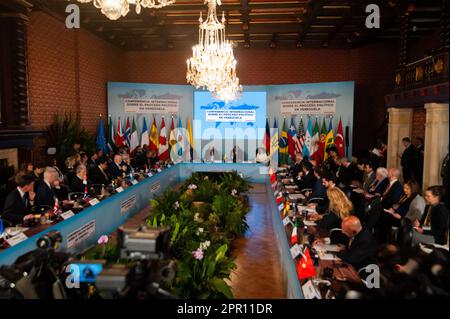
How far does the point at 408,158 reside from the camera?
932 centimetres

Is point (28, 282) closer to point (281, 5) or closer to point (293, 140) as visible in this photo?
point (281, 5)

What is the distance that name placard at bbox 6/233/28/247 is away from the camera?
404 centimetres

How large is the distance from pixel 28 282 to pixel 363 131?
43.5 feet

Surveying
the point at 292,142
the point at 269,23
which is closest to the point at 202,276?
the point at 269,23

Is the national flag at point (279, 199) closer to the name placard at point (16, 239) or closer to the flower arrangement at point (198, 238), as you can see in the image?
the flower arrangement at point (198, 238)

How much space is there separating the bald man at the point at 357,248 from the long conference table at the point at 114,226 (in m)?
0.55

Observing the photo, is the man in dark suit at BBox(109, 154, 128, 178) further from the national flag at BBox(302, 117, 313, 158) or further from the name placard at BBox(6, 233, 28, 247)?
the national flag at BBox(302, 117, 313, 158)

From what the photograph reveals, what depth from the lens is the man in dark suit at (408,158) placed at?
9.30 metres

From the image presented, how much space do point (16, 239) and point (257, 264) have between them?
3186 mm

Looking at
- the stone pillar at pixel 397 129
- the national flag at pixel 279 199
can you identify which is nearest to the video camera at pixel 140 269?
the national flag at pixel 279 199

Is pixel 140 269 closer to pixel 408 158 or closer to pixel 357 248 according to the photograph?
pixel 357 248

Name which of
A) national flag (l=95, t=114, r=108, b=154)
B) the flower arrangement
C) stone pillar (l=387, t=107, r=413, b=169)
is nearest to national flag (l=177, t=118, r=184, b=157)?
national flag (l=95, t=114, r=108, b=154)

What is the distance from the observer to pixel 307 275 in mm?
3258

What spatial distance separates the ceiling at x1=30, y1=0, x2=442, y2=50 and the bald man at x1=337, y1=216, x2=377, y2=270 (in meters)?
6.13
